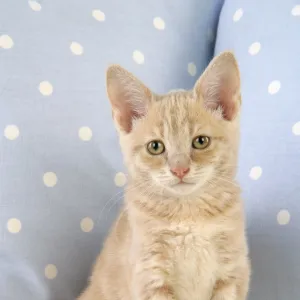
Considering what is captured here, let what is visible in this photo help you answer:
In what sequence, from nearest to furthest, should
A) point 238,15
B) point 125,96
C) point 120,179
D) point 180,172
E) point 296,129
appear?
point 180,172
point 125,96
point 296,129
point 120,179
point 238,15

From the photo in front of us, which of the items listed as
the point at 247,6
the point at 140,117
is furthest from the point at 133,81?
the point at 247,6

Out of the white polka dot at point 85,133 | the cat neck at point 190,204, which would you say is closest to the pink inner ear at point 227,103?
the cat neck at point 190,204

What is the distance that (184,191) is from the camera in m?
0.81

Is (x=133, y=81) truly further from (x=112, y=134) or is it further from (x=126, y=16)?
(x=126, y=16)

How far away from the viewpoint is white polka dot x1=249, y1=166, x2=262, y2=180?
40.9 inches

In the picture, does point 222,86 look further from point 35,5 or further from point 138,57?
point 35,5

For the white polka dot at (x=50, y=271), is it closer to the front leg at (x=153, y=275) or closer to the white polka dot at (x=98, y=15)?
the front leg at (x=153, y=275)

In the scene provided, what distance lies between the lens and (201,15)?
133 cm

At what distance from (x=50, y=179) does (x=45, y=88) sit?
197 mm

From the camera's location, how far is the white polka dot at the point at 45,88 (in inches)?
41.8

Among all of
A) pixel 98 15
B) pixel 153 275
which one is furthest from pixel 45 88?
pixel 153 275

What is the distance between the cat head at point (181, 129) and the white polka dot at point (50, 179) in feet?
0.68

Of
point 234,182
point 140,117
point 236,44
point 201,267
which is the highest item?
point 236,44

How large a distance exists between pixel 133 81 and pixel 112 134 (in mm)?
266
